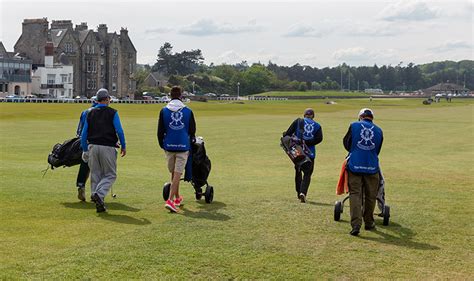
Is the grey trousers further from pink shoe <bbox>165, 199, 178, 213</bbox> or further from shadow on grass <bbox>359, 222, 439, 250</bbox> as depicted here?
shadow on grass <bbox>359, 222, 439, 250</bbox>

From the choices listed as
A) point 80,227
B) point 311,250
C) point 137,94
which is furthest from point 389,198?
point 137,94

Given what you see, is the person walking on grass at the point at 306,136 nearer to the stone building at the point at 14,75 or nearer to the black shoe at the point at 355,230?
the black shoe at the point at 355,230

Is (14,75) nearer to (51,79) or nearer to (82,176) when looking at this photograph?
(51,79)

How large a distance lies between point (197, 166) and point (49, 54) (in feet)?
396

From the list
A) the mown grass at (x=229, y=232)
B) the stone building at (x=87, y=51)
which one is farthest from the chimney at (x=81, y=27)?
the mown grass at (x=229, y=232)

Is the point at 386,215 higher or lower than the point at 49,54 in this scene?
lower

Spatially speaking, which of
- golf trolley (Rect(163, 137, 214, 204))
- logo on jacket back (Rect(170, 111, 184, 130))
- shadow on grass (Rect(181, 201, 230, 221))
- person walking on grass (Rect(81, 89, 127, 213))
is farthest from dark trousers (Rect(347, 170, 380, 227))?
person walking on grass (Rect(81, 89, 127, 213))

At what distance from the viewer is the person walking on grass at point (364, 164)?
1195 centimetres

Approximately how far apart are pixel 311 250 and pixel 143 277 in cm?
288

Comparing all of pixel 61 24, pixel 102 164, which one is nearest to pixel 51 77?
pixel 61 24

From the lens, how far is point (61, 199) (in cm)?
1429

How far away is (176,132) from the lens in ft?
43.3

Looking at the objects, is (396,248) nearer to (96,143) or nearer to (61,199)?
(96,143)

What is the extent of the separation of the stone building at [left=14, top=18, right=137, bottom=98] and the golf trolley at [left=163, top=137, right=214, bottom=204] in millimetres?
120571
